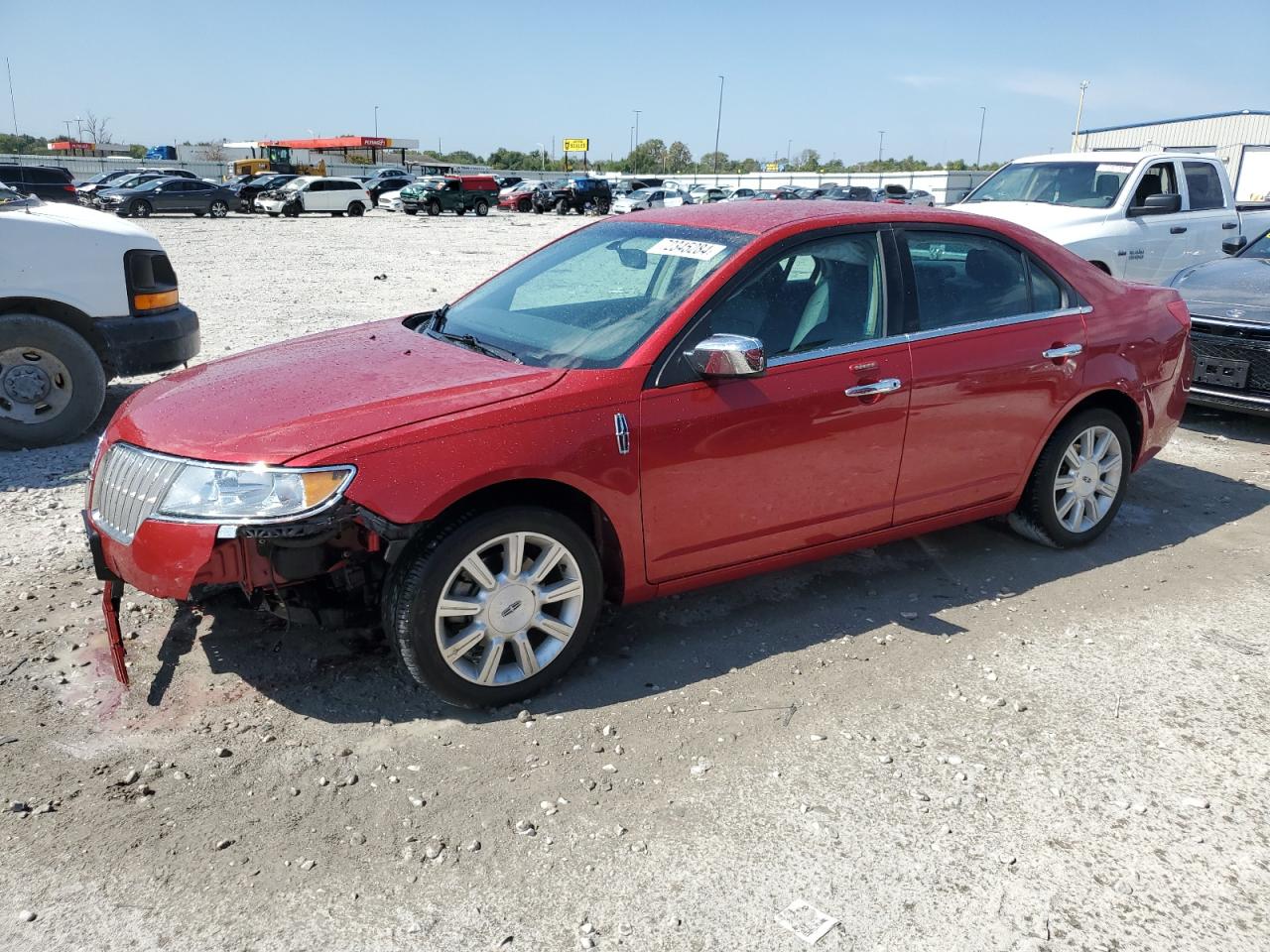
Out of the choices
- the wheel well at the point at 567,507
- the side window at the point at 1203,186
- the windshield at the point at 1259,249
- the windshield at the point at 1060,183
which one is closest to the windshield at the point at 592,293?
the wheel well at the point at 567,507

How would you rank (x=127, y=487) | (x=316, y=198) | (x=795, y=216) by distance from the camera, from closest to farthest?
(x=127, y=487) → (x=795, y=216) → (x=316, y=198)

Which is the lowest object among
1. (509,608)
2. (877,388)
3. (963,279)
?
(509,608)

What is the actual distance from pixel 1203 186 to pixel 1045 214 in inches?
95.2

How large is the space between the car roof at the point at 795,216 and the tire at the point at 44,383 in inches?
153

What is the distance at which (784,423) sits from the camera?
12.5 feet

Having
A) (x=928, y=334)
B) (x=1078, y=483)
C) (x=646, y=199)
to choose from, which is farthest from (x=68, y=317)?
(x=646, y=199)

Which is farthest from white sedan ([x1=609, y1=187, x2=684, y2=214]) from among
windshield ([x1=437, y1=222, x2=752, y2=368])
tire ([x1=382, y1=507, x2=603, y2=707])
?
tire ([x1=382, y1=507, x2=603, y2=707])

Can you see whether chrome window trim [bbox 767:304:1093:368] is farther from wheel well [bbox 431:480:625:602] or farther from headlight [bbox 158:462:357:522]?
headlight [bbox 158:462:357:522]

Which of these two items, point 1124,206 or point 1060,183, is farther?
point 1060,183

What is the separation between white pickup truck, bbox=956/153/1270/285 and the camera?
960cm

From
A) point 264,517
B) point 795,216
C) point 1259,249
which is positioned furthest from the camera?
point 1259,249

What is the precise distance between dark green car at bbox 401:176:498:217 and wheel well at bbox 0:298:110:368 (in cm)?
3512

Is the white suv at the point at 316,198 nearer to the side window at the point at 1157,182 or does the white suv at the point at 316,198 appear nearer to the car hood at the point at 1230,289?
the side window at the point at 1157,182

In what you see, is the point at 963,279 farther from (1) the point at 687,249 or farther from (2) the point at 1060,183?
(2) the point at 1060,183
